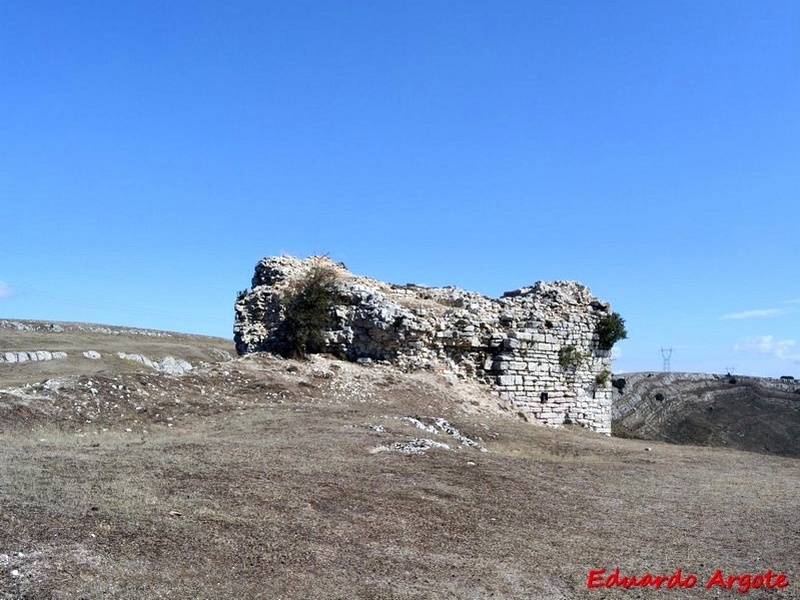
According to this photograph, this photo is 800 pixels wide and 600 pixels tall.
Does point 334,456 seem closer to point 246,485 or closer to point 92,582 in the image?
point 246,485

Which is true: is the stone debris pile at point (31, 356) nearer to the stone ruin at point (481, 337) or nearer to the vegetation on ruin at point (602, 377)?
the stone ruin at point (481, 337)

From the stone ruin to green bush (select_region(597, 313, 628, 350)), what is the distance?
0.21 meters

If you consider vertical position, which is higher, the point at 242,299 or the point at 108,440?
the point at 242,299

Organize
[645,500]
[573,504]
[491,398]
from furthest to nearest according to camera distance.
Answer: [491,398] < [645,500] < [573,504]

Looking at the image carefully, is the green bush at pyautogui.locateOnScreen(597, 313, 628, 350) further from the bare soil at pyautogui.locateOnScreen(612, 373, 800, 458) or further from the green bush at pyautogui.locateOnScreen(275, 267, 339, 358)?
the green bush at pyautogui.locateOnScreen(275, 267, 339, 358)

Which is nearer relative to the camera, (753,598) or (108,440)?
(753,598)

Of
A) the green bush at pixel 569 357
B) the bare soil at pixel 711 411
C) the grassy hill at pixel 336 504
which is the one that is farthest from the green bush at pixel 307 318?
the bare soil at pixel 711 411

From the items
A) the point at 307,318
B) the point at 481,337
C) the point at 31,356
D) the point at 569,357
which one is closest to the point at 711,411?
the point at 569,357

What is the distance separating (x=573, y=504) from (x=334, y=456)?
3239 mm

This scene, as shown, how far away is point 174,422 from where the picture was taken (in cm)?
1202

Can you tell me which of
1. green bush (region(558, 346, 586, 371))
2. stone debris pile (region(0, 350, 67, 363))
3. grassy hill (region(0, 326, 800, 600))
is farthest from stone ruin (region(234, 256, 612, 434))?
stone debris pile (region(0, 350, 67, 363))

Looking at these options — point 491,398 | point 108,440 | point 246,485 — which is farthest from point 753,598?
point 491,398

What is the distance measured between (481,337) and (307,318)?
189 inches

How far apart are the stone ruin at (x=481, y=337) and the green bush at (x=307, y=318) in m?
0.24
